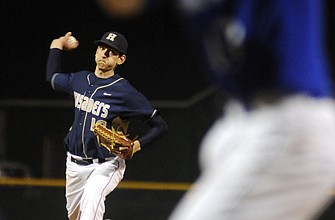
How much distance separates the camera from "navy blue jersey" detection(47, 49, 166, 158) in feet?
14.2

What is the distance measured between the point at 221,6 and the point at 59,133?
232 inches

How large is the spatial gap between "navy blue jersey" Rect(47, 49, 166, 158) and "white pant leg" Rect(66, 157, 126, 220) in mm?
68

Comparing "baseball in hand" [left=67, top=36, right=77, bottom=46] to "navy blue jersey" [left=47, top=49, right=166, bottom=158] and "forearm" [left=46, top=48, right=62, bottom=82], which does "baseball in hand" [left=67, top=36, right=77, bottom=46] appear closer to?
"forearm" [left=46, top=48, right=62, bottom=82]

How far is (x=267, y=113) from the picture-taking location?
1.76 metres

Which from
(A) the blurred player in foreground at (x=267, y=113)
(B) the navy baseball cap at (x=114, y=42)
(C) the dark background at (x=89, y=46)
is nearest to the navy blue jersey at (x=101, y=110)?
(B) the navy baseball cap at (x=114, y=42)

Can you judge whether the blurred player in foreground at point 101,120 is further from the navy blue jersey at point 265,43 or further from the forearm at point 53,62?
the navy blue jersey at point 265,43

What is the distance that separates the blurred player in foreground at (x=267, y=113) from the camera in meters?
1.69

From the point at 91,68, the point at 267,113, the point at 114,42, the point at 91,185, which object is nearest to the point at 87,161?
the point at 91,185

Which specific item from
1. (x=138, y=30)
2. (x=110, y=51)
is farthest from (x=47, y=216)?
(x=138, y=30)

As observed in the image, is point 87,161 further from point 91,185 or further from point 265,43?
point 265,43

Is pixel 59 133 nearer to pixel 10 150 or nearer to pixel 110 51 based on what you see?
pixel 10 150

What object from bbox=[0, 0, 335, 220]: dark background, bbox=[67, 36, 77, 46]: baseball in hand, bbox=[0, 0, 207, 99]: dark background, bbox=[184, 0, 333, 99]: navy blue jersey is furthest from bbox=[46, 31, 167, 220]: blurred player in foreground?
bbox=[0, 0, 207, 99]: dark background

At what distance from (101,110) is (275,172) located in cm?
272

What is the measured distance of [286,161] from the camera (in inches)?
66.6
